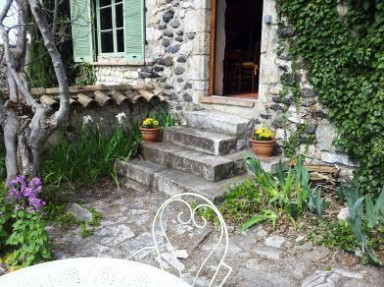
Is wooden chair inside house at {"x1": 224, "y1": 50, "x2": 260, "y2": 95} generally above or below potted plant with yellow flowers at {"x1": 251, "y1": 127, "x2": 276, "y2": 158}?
above

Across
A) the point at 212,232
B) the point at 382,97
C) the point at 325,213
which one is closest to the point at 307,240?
the point at 325,213

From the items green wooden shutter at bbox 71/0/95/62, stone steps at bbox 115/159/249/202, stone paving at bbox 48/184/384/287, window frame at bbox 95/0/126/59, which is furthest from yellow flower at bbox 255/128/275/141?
green wooden shutter at bbox 71/0/95/62

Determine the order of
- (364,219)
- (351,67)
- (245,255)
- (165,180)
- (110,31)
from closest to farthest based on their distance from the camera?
(245,255) < (364,219) < (351,67) < (165,180) < (110,31)

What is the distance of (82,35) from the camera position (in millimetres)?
6855

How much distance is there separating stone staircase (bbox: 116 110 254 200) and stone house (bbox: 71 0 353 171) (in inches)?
12.9

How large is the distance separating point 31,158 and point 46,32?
1.16 metres

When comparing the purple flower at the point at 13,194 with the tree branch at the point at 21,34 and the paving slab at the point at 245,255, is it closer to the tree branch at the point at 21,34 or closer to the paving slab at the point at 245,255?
the paving slab at the point at 245,255

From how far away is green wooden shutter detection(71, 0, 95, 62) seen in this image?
6576mm

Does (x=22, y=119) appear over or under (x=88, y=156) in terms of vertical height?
over

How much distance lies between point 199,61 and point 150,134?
1.21m

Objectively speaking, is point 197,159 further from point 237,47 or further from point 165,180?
point 237,47

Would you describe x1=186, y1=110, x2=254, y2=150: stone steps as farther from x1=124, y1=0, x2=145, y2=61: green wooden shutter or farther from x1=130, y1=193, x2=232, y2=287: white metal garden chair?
x1=124, y1=0, x2=145, y2=61: green wooden shutter

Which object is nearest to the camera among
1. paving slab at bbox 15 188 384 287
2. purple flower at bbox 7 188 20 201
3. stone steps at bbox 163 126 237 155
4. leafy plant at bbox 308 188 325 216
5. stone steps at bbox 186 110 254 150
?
paving slab at bbox 15 188 384 287

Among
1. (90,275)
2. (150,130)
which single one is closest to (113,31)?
(150,130)
